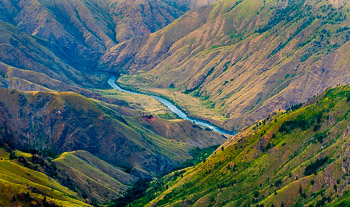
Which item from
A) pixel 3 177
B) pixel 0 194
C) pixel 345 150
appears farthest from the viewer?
pixel 345 150

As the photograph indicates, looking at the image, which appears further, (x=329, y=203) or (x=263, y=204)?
(x=263, y=204)

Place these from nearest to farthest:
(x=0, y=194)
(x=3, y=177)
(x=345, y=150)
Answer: (x=0, y=194) → (x=3, y=177) → (x=345, y=150)

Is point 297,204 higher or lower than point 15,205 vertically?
higher

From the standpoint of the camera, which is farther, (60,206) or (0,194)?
(60,206)

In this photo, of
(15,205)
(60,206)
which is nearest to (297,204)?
(60,206)

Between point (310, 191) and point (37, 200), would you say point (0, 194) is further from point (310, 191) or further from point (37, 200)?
point (310, 191)

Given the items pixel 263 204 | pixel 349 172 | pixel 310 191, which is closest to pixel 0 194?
pixel 263 204

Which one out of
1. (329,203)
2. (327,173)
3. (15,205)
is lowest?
(15,205)

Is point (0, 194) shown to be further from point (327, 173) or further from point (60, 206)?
point (327, 173)
